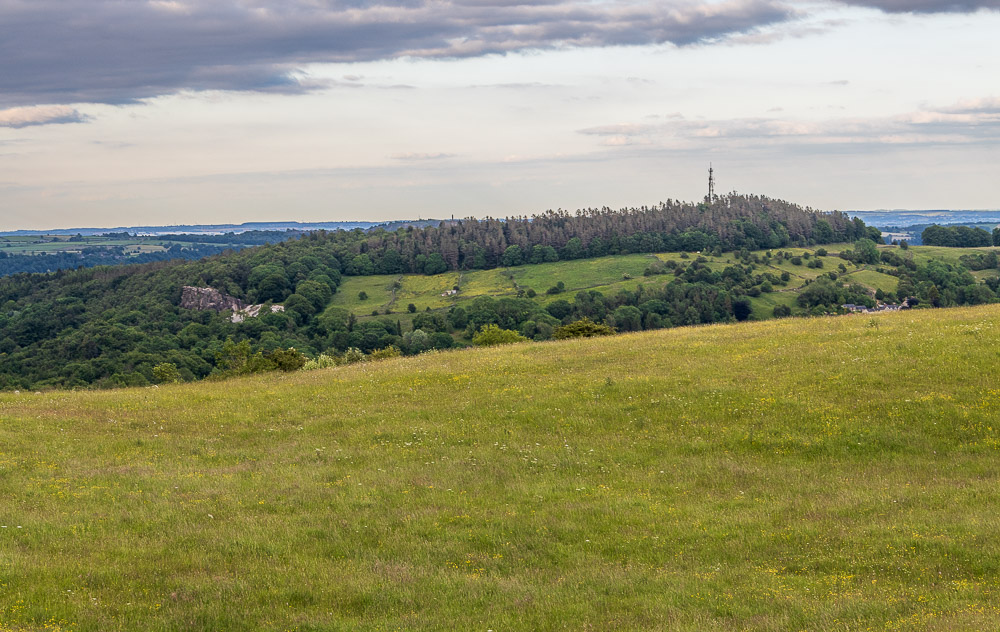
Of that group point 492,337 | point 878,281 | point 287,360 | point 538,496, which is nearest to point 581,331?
point 492,337

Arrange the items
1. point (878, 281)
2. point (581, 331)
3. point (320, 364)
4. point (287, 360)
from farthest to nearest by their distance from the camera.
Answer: point (878, 281)
point (581, 331)
point (320, 364)
point (287, 360)

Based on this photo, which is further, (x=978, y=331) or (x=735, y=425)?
(x=978, y=331)

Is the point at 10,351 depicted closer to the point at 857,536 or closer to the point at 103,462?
the point at 103,462

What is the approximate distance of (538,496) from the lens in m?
20.5

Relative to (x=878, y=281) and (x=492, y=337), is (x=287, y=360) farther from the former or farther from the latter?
(x=878, y=281)

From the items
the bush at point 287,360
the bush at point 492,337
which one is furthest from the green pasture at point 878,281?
the bush at point 287,360

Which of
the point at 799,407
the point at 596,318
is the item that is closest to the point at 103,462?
the point at 799,407

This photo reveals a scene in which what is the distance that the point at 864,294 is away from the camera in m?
172

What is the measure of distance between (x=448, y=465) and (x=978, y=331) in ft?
85.2

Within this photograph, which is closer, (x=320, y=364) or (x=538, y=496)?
(x=538, y=496)

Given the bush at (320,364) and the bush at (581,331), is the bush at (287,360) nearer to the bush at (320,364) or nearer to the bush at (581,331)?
the bush at (320,364)

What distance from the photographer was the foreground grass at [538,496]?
1380 cm

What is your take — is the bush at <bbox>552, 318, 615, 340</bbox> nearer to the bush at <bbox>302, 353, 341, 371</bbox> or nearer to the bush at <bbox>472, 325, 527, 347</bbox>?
the bush at <bbox>472, 325, 527, 347</bbox>

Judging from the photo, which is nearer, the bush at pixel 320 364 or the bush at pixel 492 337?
the bush at pixel 320 364
